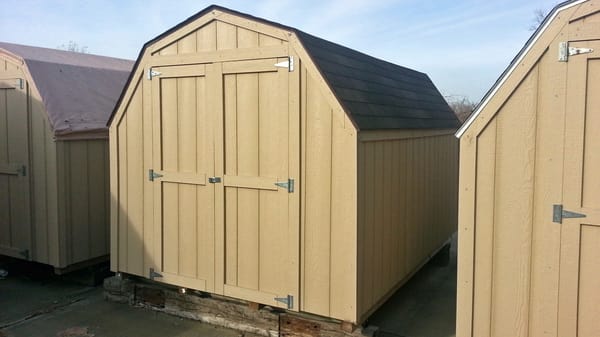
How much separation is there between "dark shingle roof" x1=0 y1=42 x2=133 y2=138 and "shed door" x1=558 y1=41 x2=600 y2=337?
5.39 meters

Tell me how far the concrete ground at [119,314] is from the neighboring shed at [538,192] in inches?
53.8

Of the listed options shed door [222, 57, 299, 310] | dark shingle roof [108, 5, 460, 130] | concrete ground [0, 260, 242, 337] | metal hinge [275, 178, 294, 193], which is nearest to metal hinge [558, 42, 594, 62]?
dark shingle roof [108, 5, 460, 130]

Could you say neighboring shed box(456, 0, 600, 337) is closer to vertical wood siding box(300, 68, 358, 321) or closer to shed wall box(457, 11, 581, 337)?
shed wall box(457, 11, 581, 337)

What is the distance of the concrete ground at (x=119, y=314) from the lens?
511 cm

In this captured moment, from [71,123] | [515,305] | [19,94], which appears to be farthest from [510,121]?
[19,94]

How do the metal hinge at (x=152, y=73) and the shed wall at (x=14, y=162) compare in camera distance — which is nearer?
the metal hinge at (x=152, y=73)

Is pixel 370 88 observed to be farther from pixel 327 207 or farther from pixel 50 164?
pixel 50 164

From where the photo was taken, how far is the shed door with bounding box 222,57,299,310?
473cm

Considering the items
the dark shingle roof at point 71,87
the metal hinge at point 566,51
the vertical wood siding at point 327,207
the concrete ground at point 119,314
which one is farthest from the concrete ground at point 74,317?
the metal hinge at point 566,51

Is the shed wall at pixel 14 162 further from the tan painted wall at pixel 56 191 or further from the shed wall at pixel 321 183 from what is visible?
the shed wall at pixel 321 183

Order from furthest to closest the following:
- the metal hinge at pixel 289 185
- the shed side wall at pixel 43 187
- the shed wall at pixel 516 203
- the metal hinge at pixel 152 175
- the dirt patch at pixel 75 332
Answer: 1. the shed side wall at pixel 43 187
2. the metal hinge at pixel 152 175
3. the dirt patch at pixel 75 332
4. the metal hinge at pixel 289 185
5. the shed wall at pixel 516 203

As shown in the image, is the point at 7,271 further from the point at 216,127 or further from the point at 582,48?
the point at 582,48

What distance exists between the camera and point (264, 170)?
16.0ft

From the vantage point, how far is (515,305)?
12.3 feet
